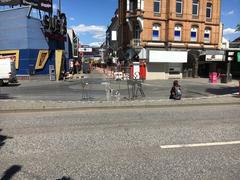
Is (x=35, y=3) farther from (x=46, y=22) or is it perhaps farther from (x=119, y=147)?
(x=119, y=147)

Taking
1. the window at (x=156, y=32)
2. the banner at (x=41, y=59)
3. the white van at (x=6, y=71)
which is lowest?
the white van at (x=6, y=71)

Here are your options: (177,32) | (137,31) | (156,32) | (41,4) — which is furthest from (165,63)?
(41,4)

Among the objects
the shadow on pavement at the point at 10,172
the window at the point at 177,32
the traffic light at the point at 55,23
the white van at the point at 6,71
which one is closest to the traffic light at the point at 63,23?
the traffic light at the point at 55,23

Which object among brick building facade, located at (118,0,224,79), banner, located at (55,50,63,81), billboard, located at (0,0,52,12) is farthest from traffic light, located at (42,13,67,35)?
brick building facade, located at (118,0,224,79)

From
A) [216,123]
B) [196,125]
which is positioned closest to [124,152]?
[196,125]

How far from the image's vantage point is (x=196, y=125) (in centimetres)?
874

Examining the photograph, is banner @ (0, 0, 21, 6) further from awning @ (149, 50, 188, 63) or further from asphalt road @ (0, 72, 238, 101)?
awning @ (149, 50, 188, 63)

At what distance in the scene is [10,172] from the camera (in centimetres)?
491

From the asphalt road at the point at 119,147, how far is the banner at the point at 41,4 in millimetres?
29562

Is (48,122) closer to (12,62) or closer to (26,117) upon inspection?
(26,117)

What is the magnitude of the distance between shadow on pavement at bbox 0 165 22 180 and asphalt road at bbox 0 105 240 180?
2 cm

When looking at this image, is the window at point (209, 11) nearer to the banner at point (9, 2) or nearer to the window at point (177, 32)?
the window at point (177, 32)

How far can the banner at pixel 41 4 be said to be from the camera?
36.4m

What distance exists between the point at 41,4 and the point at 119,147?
3521cm
